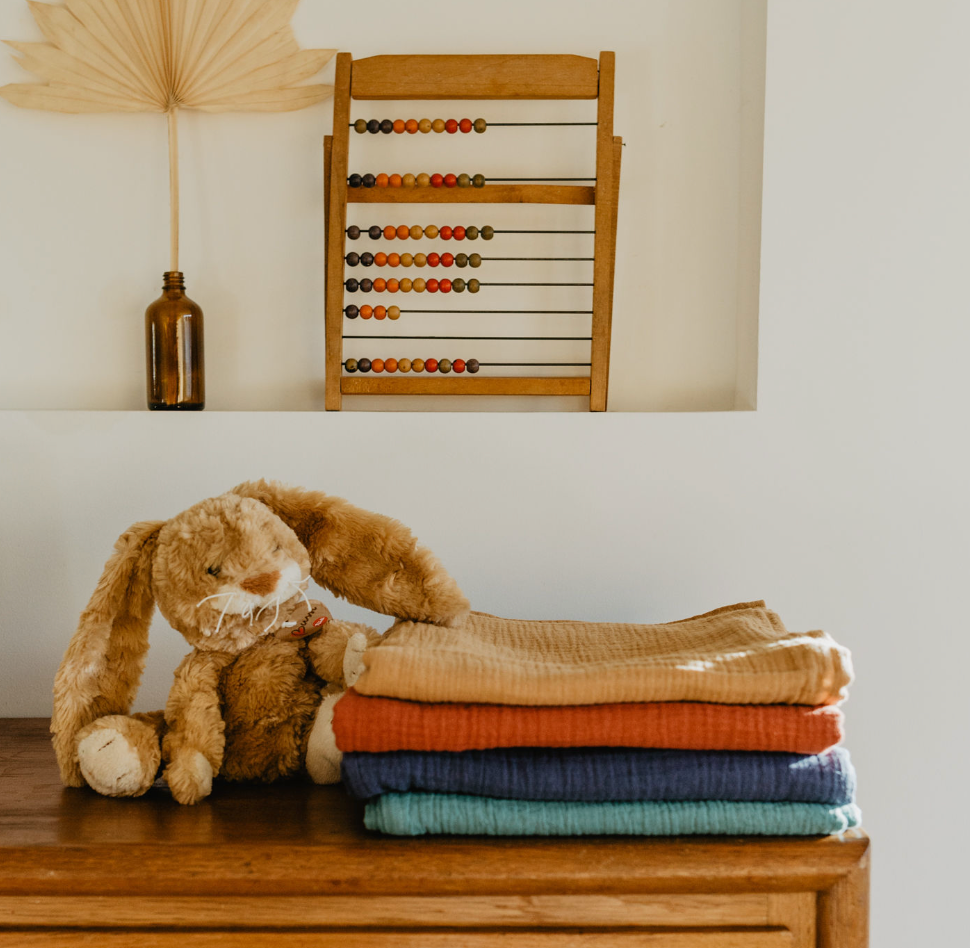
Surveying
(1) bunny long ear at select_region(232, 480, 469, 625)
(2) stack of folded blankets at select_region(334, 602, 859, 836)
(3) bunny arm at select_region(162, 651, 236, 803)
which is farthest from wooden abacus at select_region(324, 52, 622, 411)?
(2) stack of folded blankets at select_region(334, 602, 859, 836)

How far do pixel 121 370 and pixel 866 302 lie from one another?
3.57 feet

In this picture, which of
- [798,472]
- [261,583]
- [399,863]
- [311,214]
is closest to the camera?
[399,863]

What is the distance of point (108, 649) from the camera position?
87 cm

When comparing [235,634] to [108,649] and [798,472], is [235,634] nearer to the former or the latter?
[108,649]

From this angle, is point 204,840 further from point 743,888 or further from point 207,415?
point 207,415

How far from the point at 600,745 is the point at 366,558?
32cm

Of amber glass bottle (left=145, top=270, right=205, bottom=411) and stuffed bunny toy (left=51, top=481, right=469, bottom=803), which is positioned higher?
amber glass bottle (left=145, top=270, right=205, bottom=411)

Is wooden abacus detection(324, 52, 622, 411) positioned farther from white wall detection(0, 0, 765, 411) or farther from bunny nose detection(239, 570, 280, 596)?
bunny nose detection(239, 570, 280, 596)

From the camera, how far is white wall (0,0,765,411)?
48.1 inches

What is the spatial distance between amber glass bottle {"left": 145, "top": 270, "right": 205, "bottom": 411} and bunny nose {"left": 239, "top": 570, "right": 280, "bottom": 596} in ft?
1.48

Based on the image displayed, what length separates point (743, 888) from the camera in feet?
2.20

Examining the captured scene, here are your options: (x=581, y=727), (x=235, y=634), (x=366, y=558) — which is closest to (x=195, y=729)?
(x=235, y=634)

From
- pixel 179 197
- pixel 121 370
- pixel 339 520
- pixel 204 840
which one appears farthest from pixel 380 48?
pixel 204 840

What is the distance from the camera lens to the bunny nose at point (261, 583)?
0.82 meters
